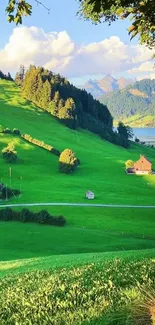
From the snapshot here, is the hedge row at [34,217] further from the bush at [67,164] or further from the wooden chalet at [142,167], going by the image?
the wooden chalet at [142,167]

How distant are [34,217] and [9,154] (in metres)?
55.9

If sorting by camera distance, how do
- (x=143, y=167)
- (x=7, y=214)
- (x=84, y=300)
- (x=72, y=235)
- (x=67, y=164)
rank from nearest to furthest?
1. (x=84, y=300)
2. (x=72, y=235)
3. (x=7, y=214)
4. (x=67, y=164)
5. (x=143, y=167)

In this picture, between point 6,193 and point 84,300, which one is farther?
point 6,193

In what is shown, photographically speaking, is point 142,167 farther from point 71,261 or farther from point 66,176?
point 71,261

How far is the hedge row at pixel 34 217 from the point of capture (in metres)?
65.7

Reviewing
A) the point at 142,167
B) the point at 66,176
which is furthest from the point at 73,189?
the point at 142,167

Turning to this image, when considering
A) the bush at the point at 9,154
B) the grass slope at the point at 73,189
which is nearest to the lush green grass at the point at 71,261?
the grass slope at the point at 73,189

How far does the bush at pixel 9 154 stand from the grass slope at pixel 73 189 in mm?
1907

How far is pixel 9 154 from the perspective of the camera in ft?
393

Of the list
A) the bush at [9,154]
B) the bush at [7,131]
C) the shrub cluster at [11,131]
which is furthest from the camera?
the shrub cluster at [11,131]

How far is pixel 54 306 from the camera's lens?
309 inches

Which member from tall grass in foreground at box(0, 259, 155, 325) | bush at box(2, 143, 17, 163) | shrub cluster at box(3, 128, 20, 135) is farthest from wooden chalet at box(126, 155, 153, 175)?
tall grass in foreground at box(0, 259, 155, 325)

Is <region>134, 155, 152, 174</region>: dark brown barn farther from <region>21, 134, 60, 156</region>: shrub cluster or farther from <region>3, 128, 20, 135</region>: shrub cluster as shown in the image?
<region>3, 128, 20, 135</region>: shrub cluster

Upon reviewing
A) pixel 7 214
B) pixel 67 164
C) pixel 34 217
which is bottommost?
pixel 34 217
